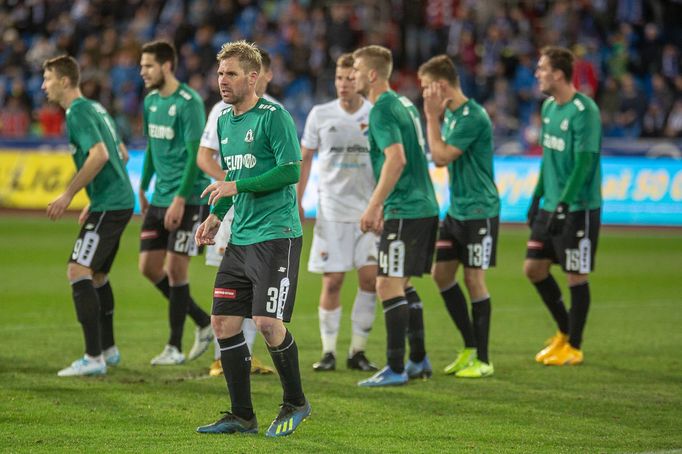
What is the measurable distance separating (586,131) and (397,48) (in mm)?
17837

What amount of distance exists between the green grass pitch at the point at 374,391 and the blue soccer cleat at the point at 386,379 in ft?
0.26

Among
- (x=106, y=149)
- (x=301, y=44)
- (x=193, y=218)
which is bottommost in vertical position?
(x=193, y=218)

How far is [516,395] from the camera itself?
808cm

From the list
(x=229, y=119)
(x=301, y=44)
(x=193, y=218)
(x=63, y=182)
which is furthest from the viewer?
(x=301, y=44)

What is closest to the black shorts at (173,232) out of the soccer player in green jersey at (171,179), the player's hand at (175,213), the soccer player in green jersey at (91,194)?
the soccer player in green jersey at (171,179)

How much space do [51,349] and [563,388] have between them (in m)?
4.32

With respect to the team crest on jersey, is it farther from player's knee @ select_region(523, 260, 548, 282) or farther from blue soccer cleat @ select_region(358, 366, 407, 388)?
player's knee @ select_region(523, 260, 548, 282)

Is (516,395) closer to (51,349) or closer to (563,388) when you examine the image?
(563,388)

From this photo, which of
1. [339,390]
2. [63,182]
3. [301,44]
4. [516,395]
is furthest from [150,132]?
[301,44]

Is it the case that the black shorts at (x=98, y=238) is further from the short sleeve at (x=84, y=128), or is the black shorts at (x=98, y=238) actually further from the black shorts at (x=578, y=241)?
the black shorts at (x=578, y=241)

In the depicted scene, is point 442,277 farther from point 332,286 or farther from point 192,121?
point 192,121

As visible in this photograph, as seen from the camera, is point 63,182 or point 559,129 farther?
point 63,182

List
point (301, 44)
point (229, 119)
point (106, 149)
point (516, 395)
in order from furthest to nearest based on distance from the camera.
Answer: point (301, 44)
point (106, 149)
point (516, 395)
point (229, 119)

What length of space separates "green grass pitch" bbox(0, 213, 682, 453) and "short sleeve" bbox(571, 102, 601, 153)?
177 centimetres
